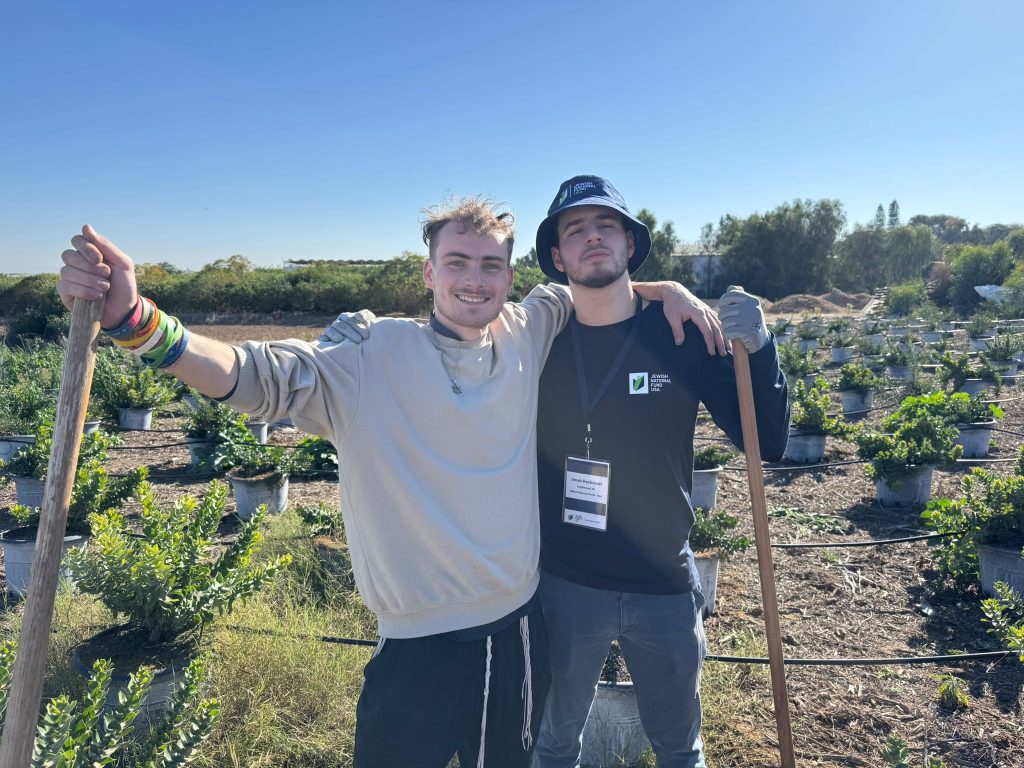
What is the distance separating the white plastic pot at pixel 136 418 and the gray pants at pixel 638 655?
8397mm

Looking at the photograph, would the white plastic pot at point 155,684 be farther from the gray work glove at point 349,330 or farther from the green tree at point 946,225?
Answer: the green tree at point 946,225

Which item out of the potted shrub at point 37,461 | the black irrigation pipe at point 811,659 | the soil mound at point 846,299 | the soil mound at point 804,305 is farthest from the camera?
the soil mound at point 846,299

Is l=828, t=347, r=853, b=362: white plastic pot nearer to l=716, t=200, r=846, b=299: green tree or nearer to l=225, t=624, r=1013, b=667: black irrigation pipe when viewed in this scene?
l=225, t=624, r=1013, b=667: black irrigation pipe

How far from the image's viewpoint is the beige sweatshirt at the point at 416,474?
1.77 m

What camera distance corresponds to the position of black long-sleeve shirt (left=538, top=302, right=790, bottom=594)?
2137 mm

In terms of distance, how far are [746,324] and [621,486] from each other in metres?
0.65

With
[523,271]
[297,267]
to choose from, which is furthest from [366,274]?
[523,271]

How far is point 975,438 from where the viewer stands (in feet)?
24.2

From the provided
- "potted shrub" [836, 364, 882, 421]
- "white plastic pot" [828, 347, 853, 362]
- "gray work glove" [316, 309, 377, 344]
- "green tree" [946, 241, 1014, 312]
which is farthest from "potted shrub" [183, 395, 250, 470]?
"green tree" [946, 241, 1014, 312]

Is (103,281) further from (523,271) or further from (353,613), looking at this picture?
(523,271)

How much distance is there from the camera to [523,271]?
39344mm

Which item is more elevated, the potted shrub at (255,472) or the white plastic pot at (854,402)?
the white plastic pot at (854,402)

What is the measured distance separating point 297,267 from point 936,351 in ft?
106

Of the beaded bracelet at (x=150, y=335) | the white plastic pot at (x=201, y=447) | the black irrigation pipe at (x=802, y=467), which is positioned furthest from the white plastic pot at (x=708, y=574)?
the white plastic pot at (x=201, y=447)
